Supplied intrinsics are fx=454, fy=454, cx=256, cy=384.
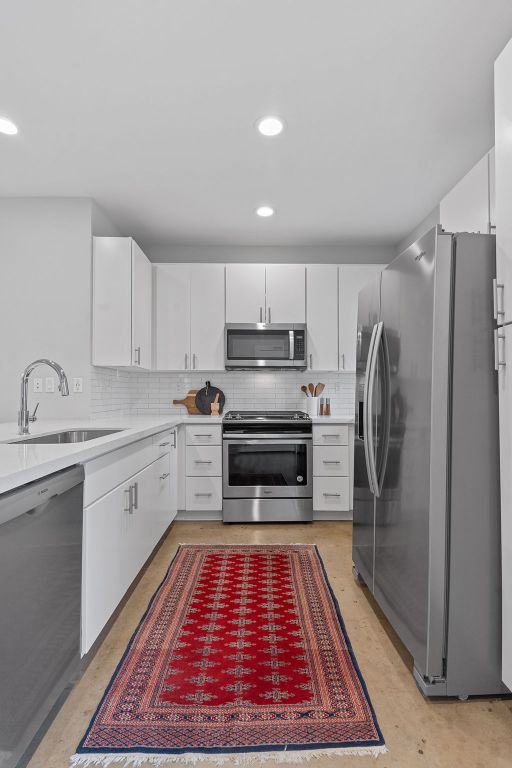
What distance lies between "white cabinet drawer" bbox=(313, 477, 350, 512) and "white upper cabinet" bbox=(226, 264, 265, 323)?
1548 millimetres

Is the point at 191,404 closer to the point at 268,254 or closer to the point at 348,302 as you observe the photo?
the point at 268,254

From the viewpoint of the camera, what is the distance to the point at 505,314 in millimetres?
1507

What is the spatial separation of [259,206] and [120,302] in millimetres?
1327

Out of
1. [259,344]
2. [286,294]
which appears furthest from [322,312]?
[259,344]

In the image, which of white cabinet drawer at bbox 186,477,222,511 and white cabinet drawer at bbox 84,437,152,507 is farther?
white cabinet drawer at bbox 186,477,222,511

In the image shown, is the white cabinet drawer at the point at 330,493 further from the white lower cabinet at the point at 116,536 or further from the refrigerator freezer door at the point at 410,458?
the refrigerator freezer door at the point at 410,458

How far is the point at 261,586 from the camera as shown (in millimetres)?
2598

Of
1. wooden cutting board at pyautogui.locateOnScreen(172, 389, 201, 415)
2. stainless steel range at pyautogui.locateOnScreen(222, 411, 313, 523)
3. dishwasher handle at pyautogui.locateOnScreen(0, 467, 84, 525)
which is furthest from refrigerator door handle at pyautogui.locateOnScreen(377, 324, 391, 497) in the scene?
wooden cutting board at pyautogui.locateOnScreen(172, 389, 201, 415)

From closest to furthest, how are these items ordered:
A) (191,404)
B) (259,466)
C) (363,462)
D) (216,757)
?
(216,757) → (363,462) → (259,466) → (191,404)

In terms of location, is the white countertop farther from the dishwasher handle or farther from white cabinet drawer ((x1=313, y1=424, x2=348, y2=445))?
white cabinet drawer ((x1=313, y1=424, x2=348, y2=445))

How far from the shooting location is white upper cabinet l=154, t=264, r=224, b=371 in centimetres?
418

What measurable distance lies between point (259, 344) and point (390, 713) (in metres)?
3.02

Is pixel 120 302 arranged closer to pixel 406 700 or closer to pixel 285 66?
pixel 285 66

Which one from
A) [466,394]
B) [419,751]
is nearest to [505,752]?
[419,751]
